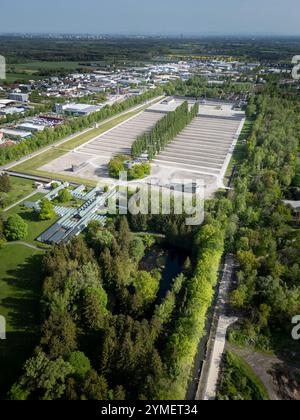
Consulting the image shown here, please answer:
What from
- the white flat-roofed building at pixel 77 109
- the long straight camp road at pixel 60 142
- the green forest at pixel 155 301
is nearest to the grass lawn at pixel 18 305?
the green forest at pixel 155 301

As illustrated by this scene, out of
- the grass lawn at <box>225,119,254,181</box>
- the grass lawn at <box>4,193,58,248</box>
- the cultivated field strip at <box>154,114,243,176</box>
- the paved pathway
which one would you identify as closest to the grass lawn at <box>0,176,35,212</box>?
the grass lawn at <box>4,193,58,248</box>

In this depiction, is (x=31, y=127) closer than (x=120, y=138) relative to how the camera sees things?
No

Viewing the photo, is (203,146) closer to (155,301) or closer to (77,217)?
(77,217)

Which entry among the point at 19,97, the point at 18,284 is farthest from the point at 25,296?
the point at 19,97

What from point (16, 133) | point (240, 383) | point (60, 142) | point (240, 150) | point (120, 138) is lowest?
point (240, 383)

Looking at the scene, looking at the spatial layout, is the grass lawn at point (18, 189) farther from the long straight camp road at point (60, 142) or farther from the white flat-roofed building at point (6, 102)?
the white flat-roofed building at point (6, 102)

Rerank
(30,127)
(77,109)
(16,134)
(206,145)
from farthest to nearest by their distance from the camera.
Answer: (77,109) → (30,127) → (16,134) → (206,145)

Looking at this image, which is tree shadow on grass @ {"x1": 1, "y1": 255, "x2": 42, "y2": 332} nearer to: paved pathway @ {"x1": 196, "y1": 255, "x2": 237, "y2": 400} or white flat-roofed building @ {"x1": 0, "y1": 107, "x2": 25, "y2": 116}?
paved pathway @ {"x1": 196, "y1": 255, "x2": 237, "y2": 400}
